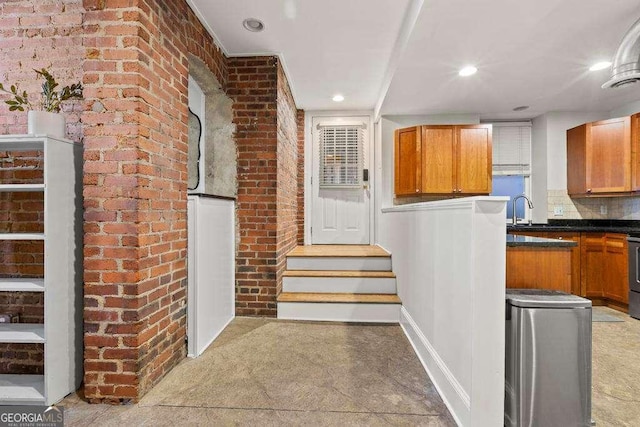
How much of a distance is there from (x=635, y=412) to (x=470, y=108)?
12.0 ft

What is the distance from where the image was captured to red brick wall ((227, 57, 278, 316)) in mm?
3150

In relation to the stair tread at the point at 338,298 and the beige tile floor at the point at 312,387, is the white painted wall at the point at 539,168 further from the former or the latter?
the stair tread at the point at 338,298

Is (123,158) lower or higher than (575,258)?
higher

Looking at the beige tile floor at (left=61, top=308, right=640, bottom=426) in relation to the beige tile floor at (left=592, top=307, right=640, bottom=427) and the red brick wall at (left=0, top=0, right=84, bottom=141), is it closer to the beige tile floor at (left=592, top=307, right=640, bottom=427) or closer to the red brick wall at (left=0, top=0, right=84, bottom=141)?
the beige tile floor at (left=592, top=307, right=640, bottom=427)

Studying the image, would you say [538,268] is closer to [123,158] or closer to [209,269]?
[209,269]

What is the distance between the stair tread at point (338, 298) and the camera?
3068mm

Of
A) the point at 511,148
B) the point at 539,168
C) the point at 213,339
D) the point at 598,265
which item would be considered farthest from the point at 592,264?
the point at 213,339

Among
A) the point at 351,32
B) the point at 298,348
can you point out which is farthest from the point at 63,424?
the point at 351,32

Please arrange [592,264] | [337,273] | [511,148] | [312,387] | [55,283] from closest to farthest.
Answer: [55,283], [312,387], [337,273], [592,264], [511,148]

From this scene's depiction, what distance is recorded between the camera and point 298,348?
2473 millimetres

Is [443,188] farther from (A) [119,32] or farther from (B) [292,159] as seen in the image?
(A) [119,32]

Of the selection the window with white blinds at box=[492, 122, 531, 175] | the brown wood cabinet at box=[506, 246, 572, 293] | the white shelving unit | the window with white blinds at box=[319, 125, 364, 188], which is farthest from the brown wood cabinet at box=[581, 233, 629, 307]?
the white shelving unit

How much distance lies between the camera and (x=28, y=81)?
6.52ft

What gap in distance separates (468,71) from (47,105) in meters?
3.53
